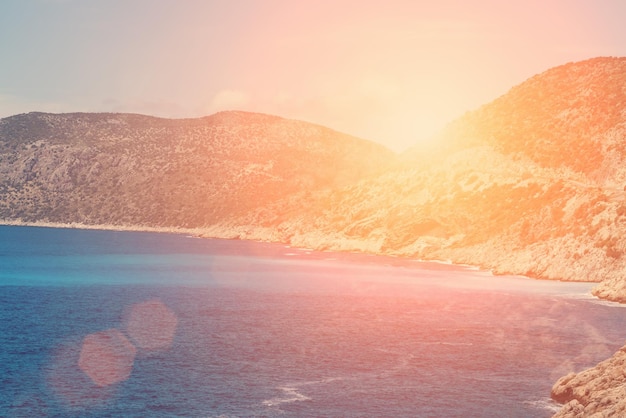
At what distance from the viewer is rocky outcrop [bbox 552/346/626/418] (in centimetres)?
3925

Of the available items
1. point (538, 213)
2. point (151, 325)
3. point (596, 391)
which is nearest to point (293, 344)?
point (151, 325)

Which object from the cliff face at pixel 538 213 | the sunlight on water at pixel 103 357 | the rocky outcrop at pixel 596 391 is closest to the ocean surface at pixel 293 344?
the sunlight on water at pixel 103 357

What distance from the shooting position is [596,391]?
153 ft

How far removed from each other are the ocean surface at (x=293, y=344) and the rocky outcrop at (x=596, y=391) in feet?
7.26

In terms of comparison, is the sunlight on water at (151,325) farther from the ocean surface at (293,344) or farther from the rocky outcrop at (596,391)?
the rocky outcrop at (596,391)

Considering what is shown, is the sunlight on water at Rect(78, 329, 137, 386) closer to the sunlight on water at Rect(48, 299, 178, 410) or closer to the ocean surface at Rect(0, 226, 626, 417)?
the sunlight on water at Rect(48, 299, 178, 410)

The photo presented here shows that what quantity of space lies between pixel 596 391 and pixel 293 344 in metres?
34.2

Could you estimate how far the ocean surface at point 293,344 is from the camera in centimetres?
5241

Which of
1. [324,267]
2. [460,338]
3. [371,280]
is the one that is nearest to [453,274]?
[371,280]

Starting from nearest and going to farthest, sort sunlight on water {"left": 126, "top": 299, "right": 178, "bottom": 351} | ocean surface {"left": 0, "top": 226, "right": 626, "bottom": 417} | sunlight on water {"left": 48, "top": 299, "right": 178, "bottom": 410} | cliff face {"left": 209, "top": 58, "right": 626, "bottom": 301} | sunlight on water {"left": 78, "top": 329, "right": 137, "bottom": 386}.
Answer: ocean surface {"left": 0, "top": 226, "right": 626, "bottom": 417} < sunlight on water {"left": 48, "top": 299, "right": 178, "bottom": 410} < sunlight on water {"left": 78, "top": 329, "right": 137, "bottom": 386} < sunlight on water {"left": 126, "top": 299, "right": 178, "bottom": 351} < cliff face {"left": 209, "top": 58, "right": 626, "bottom": 301}

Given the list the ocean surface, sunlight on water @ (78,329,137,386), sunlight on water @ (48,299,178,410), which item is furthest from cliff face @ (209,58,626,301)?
sunlight on water @ (78,329,137,386)

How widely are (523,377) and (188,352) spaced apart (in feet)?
103

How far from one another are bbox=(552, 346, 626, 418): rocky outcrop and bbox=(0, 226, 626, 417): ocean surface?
7.26ft

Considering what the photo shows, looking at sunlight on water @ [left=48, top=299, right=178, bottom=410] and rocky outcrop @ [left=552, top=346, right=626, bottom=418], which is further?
sunlight on water @ [left=48, top=299, right=178, bottom=410]
